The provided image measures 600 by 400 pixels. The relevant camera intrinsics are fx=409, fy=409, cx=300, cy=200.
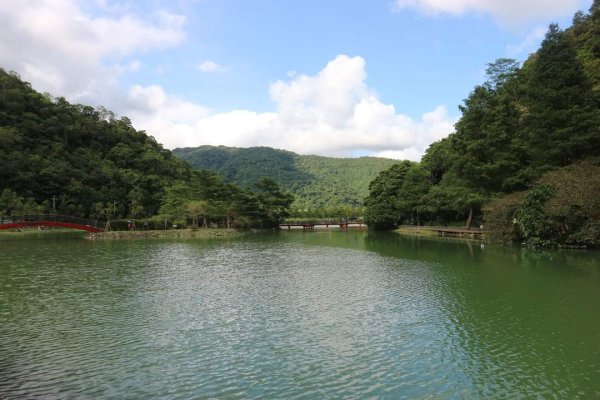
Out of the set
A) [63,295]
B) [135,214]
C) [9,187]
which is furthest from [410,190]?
[9,187]

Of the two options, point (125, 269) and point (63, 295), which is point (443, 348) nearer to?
point (63, 295)

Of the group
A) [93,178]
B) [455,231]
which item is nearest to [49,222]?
[93,178]

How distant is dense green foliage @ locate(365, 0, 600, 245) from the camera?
27.0 m

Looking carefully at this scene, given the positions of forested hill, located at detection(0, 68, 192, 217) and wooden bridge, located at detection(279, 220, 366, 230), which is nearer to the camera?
forested hill, located at detection(0, 68, 192, 217)

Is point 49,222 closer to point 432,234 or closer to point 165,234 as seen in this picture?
point 165,234

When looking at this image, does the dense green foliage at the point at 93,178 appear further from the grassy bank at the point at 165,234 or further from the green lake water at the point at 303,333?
the green lake water at the point at 303,333

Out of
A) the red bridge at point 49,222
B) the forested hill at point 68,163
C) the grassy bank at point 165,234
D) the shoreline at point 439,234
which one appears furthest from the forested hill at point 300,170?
the red bridge at point 49,222

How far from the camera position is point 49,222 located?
42.5 meters

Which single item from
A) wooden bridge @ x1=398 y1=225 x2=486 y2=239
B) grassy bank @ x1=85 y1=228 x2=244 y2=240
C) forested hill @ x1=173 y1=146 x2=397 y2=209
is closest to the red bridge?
grassy bank @ x1=85 y1=228 x2=244 y2=240

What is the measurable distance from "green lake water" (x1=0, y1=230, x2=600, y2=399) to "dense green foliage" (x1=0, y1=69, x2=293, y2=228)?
34183 mm

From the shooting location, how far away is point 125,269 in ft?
68.3

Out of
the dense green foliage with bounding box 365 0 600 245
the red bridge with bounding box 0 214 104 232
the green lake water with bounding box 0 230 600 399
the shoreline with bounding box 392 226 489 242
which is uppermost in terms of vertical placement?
the dense green foliage with bounding box 365 0 600 245

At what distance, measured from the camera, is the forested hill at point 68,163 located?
178ft

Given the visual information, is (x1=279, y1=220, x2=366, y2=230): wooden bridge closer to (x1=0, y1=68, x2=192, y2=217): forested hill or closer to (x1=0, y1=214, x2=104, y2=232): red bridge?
(x1=0, y1=68, x2=192, y2=217): forested hill
